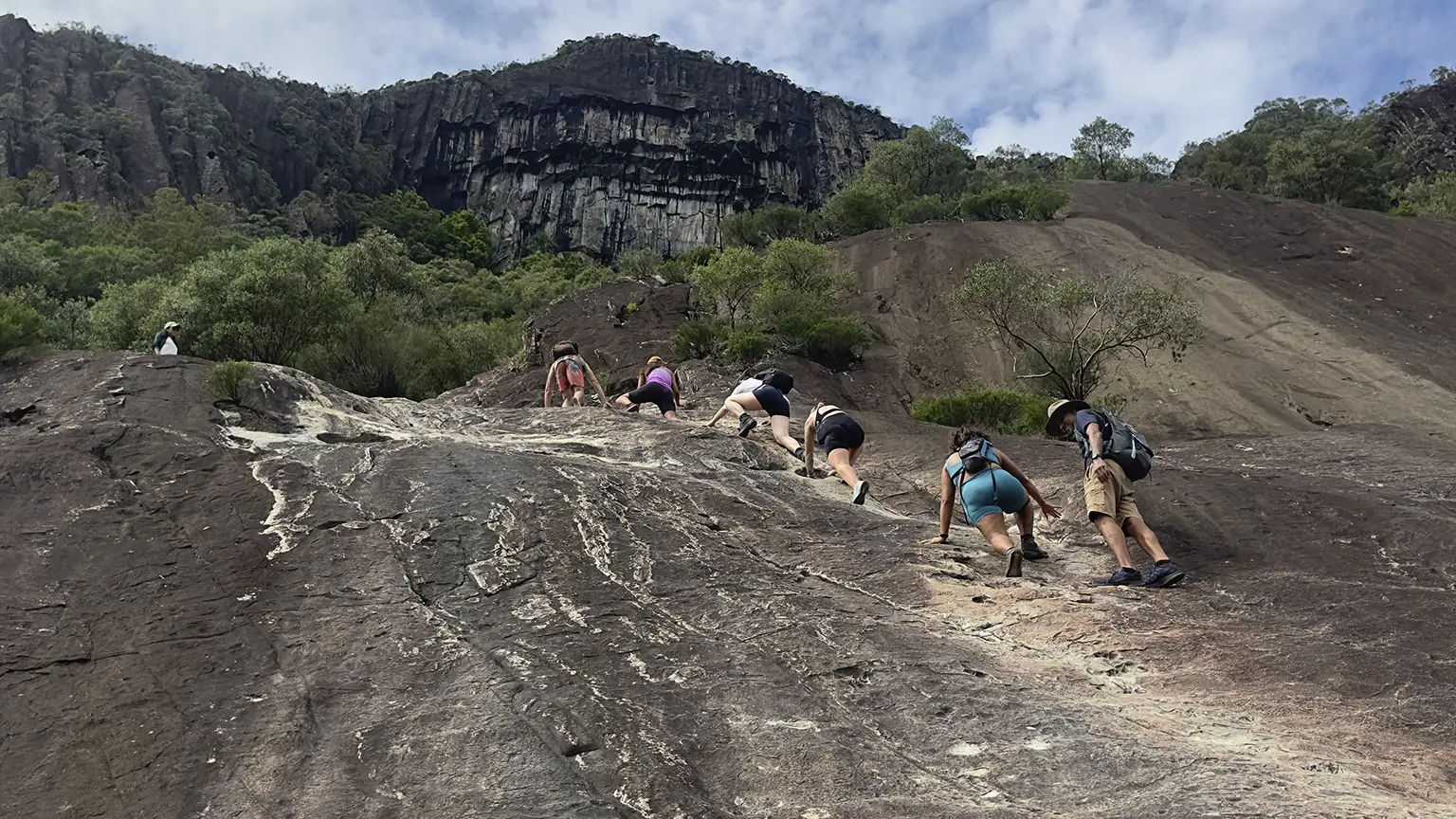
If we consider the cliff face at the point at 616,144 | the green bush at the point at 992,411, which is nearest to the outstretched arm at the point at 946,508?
the green bush at the point at 992,411

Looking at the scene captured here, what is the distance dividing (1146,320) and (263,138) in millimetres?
106575

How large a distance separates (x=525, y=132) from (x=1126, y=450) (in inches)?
4507

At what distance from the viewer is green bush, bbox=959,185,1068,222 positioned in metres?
46.7

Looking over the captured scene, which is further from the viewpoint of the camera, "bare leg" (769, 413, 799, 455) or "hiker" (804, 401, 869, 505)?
"bare leg" (769, 413, 799, 455)

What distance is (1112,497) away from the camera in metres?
8.22

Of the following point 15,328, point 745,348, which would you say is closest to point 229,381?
point 15,328

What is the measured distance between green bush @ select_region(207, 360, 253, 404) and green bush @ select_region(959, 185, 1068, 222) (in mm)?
40971

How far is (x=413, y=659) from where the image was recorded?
6180 mm

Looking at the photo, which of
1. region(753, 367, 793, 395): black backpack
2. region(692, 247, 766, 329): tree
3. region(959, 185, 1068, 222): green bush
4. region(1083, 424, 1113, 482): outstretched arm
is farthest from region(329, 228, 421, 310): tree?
region(1083, 424, 1113, 482): outstretched arm

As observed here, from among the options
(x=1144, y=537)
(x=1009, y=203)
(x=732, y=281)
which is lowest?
(x=1144, y=537)

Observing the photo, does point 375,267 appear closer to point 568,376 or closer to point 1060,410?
point 568,376

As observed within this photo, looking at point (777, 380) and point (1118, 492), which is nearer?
point (1118, 492)

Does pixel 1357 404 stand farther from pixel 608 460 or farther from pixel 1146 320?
pixel 608 460

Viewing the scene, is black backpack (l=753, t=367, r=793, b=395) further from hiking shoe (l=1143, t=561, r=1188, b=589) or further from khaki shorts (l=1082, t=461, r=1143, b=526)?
hiking shoe (l=1143, t=561, r=1188, b=589)
